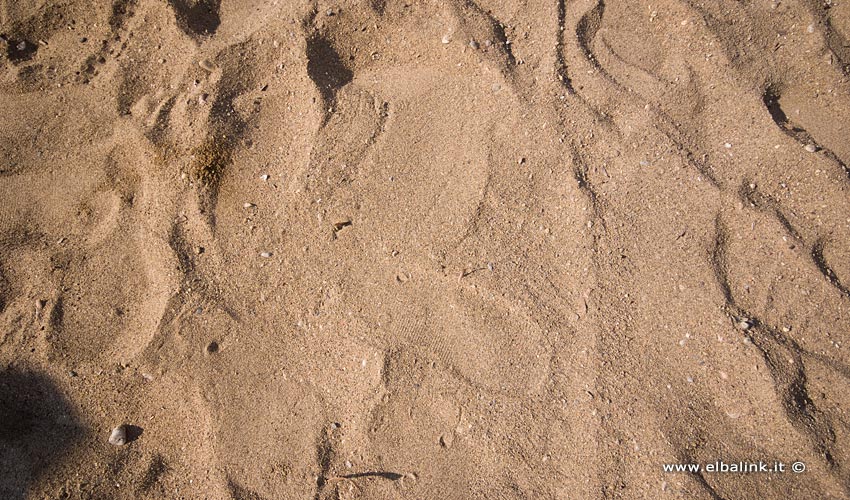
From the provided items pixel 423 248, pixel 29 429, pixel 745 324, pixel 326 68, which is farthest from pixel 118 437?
pixel 745 324

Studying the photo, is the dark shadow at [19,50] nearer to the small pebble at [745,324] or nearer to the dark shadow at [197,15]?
the dark shadow at [197,15]

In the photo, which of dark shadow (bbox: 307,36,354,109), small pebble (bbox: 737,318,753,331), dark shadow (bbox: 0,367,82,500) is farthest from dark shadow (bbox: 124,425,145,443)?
small pebble (bbox: 737,318,753,331)

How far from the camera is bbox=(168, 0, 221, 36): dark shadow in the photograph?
2105 mm

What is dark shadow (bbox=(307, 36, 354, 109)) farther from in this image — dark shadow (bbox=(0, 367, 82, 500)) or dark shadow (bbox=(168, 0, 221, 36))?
dark shadow (bbox=(0, 367, 82, 500))

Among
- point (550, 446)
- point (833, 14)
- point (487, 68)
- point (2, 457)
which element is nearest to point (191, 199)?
point (2, 457)

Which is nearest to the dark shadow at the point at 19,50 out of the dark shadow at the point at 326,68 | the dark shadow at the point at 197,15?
the dark shadow at the point at 197,15

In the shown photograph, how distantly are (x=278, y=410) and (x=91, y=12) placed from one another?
1870mm

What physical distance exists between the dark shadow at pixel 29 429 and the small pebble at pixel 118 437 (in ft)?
0.42

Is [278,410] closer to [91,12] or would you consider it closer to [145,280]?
[145,280]

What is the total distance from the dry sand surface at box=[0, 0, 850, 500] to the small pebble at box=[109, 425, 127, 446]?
0.02 m

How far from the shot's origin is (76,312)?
1.89 metres

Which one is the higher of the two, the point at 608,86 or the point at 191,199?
the point at 608,86

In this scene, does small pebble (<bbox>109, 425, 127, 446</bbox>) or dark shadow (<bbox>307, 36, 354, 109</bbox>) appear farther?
dark shadow (<bbox>307, 36, 354, 109</bbox>)

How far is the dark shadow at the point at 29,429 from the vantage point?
173 centimetres
